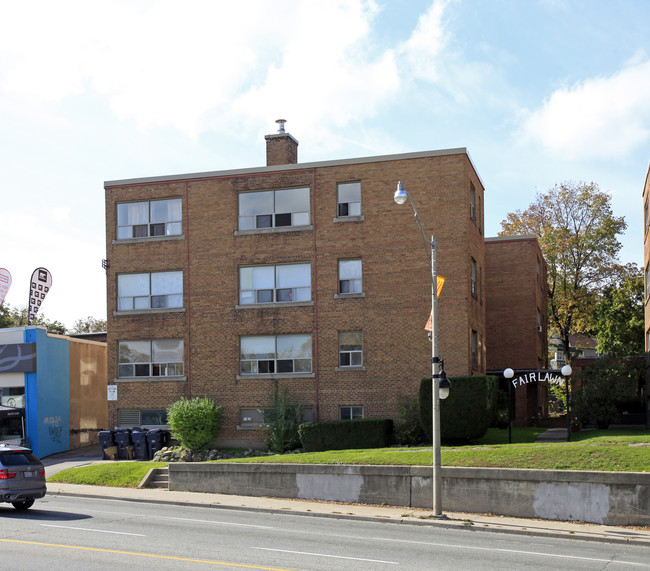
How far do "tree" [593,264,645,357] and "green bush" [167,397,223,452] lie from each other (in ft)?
106

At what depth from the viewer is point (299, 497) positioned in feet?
78.0

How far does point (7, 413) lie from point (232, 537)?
2251 centimetres

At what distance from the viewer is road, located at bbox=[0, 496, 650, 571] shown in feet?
43.6

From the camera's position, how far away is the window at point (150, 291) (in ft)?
118

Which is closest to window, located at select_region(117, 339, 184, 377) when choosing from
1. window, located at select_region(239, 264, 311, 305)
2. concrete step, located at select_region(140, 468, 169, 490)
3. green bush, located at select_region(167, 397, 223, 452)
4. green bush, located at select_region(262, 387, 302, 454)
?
green bush, located at select_region(167, 397, 223, 452)

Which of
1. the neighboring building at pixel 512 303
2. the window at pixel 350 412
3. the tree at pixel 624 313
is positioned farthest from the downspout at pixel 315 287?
the tree at pixel 624 313

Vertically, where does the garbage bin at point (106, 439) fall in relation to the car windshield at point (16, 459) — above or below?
below

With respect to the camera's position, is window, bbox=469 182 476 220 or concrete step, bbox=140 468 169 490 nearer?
concrete step, bbox=140 468 169 490

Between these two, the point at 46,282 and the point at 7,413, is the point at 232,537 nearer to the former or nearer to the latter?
the point at 7,413

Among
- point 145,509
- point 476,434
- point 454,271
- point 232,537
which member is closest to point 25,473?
point 145,509

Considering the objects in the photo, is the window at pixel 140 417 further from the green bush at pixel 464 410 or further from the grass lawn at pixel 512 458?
the green bush at pixel 464 410

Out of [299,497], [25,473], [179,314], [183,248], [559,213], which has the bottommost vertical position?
[299,497]

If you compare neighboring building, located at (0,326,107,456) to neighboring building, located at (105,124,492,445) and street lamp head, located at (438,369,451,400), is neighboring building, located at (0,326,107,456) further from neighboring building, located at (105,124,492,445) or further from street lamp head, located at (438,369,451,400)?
street lamp head, located at (438,369,451,400)

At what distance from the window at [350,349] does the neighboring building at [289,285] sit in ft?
0.17
